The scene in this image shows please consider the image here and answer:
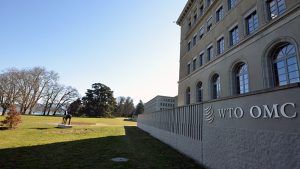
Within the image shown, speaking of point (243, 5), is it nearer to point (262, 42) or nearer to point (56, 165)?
point (262, 42)

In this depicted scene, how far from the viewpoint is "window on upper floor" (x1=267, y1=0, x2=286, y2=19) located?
12.8 meters

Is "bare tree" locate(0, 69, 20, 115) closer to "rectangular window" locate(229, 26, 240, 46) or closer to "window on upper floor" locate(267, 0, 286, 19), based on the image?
"rectangular window" locate(229, 26, 240, 46)

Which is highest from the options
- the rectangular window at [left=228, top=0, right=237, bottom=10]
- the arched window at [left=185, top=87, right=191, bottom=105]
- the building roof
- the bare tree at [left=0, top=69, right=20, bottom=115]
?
the building roof

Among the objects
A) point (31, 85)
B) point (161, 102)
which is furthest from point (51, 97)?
point (161, 102)

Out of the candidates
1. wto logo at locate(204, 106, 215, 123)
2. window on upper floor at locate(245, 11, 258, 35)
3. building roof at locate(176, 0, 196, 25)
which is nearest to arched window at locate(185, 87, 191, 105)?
building roof at locate(176, 0, 196, 25)

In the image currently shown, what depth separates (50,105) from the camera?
74.2m

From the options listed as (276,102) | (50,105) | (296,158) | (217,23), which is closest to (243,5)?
(217,23)

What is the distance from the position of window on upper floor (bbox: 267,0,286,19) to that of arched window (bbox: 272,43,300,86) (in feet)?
7.32

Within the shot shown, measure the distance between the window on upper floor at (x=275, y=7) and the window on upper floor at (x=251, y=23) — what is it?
1.40 meters

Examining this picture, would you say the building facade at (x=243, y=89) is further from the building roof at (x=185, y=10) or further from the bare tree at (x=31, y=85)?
the bare tree at (x=31, y=85)

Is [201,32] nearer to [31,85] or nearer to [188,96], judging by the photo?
[188,96]

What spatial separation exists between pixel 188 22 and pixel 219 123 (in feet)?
83.4

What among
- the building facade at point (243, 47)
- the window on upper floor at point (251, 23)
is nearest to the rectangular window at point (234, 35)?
the building facade at point (243, 47)

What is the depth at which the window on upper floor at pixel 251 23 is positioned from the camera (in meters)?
15.2
